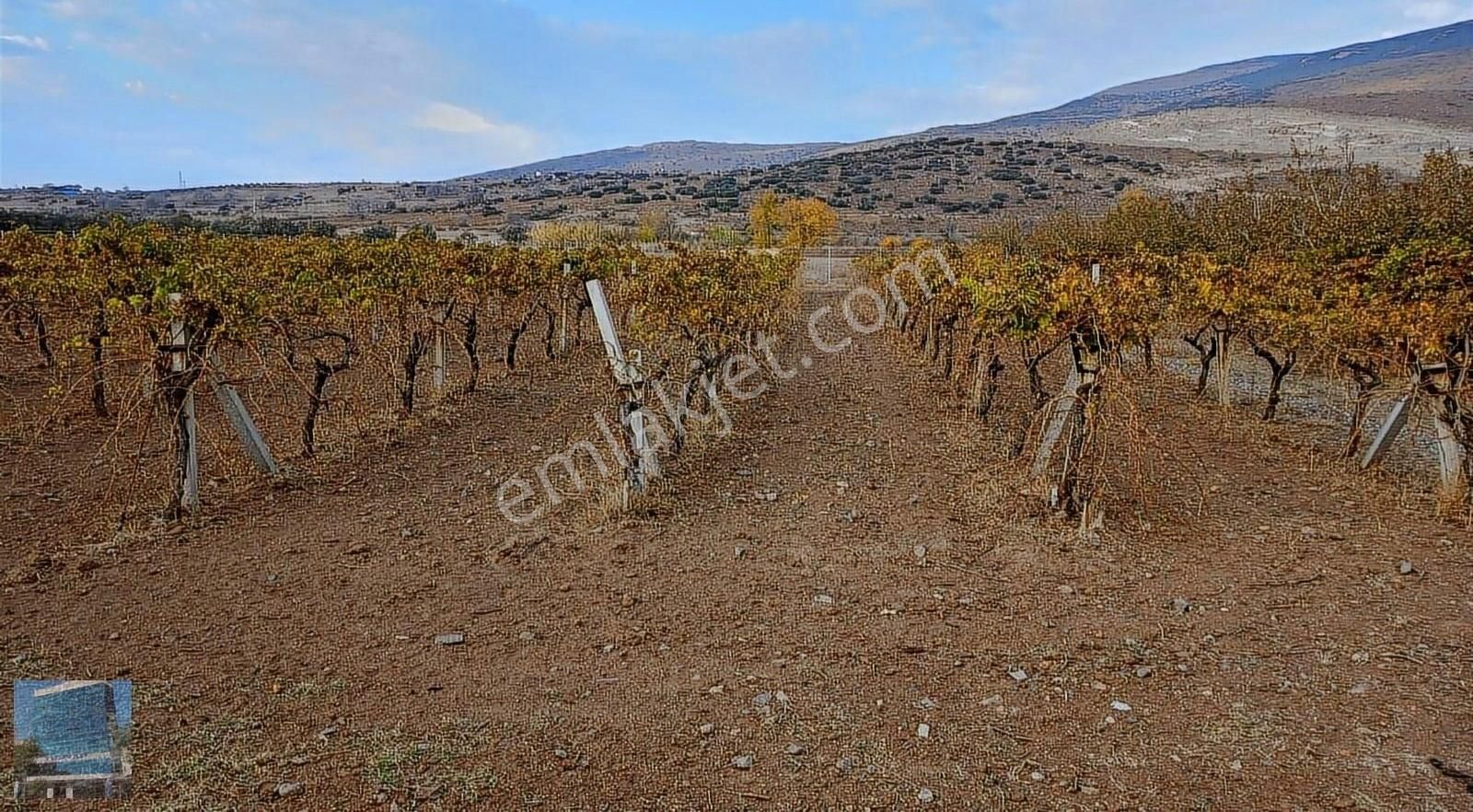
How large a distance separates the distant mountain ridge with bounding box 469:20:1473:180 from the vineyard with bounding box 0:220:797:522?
235 feet

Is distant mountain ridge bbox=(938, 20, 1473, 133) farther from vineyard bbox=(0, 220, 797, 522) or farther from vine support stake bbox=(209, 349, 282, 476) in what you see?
vine support stake bbox=(209, 349, 282, 476)

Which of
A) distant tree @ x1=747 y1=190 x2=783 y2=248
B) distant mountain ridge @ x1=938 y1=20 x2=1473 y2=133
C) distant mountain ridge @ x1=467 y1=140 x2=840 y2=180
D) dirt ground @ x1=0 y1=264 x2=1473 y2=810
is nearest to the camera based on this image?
dirt ground @ x1=0 y1=264 x2=1473 y2=810

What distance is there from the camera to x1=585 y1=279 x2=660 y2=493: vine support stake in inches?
232

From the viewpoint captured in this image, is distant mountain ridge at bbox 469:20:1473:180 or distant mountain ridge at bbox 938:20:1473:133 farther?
distant mountain ridge at bbox 938:20:1473:133

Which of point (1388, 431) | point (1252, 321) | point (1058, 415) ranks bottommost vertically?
point (1388, 431)

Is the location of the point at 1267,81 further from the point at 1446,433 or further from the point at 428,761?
the point at 428,761

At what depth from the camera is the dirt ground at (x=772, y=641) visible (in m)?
3.16

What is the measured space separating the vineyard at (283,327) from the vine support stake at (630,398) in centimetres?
4

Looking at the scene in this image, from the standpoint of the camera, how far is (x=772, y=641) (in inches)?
166

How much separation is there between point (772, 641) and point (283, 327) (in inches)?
162

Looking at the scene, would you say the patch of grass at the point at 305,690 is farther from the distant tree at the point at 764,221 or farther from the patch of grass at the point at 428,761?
the distant tree at the point at 764,221

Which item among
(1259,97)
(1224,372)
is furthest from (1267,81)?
(1224,372)

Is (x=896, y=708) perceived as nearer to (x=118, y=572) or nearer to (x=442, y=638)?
(x=442, y=638)

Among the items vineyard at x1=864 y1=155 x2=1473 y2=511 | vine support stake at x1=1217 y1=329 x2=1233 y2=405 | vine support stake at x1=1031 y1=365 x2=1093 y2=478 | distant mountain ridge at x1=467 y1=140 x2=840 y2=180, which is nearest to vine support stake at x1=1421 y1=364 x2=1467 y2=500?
vineyard at x1=864 y1=155 x2=1473 y2=511
